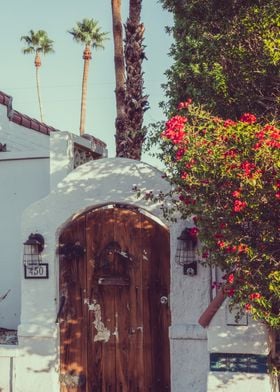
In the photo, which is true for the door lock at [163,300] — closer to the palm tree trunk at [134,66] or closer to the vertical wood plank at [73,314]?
the vertical wood plank at [73,314]

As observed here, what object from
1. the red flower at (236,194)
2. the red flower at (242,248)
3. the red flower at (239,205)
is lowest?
the red flower at (242,248)

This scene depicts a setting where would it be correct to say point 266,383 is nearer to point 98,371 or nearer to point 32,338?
point 98,371

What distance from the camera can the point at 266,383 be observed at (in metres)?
5.59

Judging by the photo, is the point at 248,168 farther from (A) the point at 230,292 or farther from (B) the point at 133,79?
(B) the point at 133,79

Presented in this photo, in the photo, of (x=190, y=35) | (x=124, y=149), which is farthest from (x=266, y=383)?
(x=124, y=149)

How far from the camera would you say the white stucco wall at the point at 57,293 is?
23.4 feet

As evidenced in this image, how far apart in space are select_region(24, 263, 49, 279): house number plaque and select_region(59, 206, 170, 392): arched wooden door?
20 cm

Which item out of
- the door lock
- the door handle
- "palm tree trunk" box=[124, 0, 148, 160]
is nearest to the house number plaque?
the door handle

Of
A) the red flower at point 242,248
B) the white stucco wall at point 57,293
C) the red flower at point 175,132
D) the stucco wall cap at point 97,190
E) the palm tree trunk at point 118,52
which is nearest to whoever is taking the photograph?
the red flower at point 242,248

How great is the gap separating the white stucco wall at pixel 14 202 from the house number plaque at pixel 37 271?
7.13 feet

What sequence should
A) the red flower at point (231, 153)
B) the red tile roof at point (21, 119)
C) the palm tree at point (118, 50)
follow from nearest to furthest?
1. the red flower at point (231, 153)
2. the red tile roof at point (21, 119)
3. the palm tree at point (118, 50)

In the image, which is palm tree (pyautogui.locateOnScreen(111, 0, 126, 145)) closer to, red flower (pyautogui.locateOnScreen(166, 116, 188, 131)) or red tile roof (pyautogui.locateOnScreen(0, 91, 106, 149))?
red tile roof (pyautogui.locateOnScreen(0, 91, 106, 149))

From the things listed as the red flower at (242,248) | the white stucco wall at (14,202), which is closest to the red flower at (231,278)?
the red flower at (242,248)

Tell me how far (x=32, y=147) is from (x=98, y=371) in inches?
264
